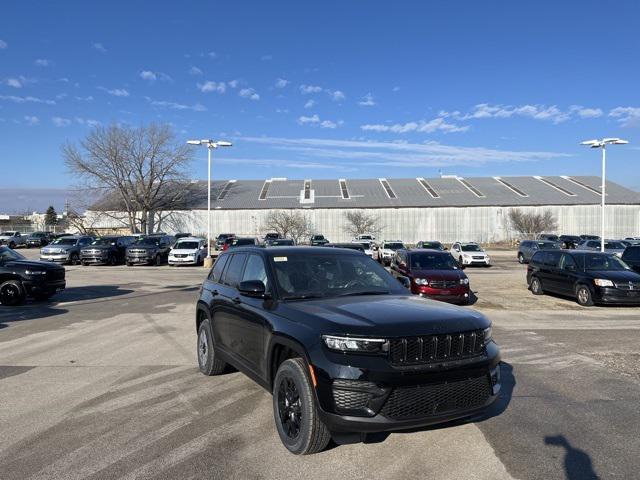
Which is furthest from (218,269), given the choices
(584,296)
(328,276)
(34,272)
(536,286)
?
(536,286)

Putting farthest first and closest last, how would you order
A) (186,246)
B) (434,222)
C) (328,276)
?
(434,222) < (186,246) < (328,276)

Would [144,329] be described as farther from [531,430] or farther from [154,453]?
[531,430]

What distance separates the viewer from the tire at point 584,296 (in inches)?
561

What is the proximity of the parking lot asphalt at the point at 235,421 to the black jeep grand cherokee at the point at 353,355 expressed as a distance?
15.8 inches

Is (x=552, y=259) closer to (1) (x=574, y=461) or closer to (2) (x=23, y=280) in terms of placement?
(1) (x=574, y=461)

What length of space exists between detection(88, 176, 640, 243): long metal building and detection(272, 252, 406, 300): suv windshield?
2353 inches

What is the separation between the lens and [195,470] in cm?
395

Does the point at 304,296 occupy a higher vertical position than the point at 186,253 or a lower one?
higher

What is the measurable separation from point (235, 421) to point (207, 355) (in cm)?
178

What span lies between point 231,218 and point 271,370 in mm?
63135

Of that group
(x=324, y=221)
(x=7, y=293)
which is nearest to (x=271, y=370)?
(x=7, y=293)

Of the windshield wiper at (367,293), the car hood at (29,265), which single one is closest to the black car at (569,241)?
the car hood at (29,265)

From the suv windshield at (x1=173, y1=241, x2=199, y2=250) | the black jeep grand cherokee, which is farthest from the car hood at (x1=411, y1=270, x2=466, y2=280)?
the suv windshield at (x1=173, y1=241, x2=199, y2=250)

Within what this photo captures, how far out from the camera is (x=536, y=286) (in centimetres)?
1725
